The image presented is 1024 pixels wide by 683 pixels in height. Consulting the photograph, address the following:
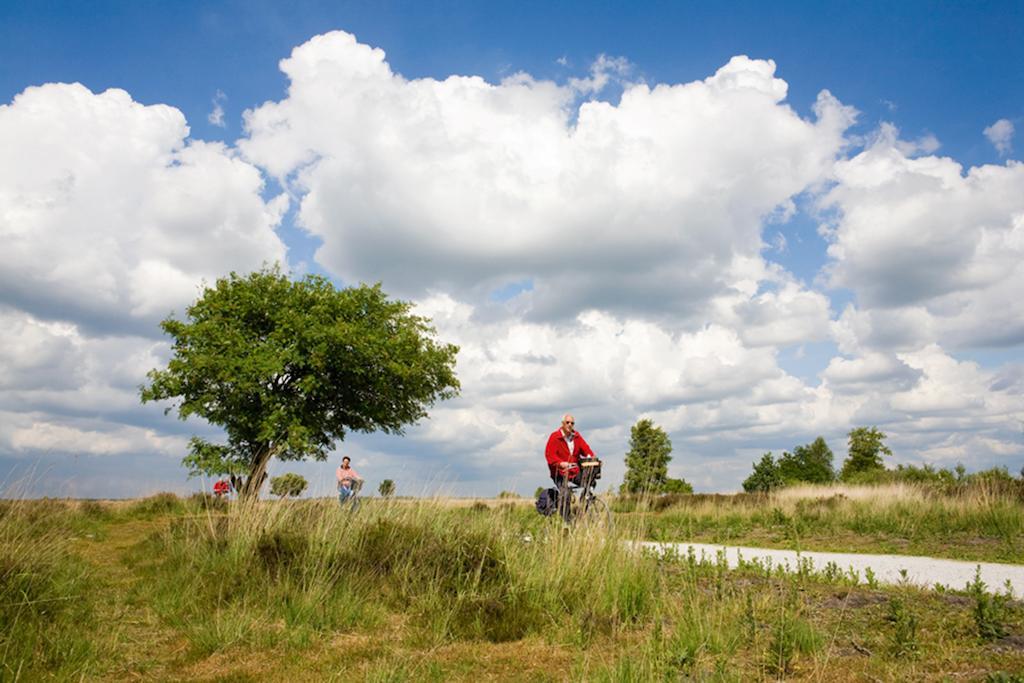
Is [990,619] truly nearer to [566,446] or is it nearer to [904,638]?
[904,638]

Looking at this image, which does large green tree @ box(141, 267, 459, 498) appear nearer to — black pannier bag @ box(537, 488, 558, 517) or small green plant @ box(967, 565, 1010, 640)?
black pannier bag @ box(537, 488, 558, 517)

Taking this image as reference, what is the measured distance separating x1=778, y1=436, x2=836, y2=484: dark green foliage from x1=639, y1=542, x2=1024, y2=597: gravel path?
4172 cm

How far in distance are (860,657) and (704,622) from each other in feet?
3.78

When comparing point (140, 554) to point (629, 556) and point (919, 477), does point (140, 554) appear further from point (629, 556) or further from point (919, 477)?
point (919, 477)

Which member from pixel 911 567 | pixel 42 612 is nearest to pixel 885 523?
pixel 911 567

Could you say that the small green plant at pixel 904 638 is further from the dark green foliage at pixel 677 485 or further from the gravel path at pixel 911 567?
the dark green foliage at pixel 677 485

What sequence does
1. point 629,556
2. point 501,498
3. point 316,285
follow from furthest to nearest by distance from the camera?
1. point 316,285
2. point 501,498
3. point 629,556

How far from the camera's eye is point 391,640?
567 centimetres

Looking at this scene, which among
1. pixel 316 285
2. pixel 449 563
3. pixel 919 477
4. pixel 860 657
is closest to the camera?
pixel 860 657

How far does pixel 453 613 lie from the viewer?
19.9 feet

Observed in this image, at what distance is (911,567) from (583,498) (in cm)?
565

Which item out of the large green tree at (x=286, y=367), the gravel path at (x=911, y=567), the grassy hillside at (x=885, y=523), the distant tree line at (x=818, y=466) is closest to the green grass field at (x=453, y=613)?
the gravel path at (x=911, y=567)

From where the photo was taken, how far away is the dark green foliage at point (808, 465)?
54031mm

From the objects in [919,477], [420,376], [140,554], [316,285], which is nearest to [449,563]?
[140,554]
